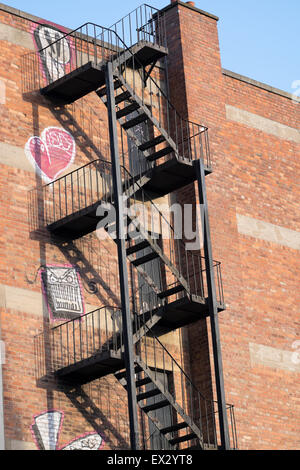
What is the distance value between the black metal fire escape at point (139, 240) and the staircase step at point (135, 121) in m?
0.03

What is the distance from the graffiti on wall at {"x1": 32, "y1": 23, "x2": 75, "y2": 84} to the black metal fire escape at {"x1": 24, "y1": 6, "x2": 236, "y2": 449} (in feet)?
0.31

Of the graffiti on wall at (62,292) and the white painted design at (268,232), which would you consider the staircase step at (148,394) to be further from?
the white painted design at (268,232)

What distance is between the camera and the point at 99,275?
22.9 metres

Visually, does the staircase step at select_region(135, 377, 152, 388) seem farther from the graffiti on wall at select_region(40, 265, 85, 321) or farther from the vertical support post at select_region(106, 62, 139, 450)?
the graffiti on wall at select_region(40, 265, 85, 321)

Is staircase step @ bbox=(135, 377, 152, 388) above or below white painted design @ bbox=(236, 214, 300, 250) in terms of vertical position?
below

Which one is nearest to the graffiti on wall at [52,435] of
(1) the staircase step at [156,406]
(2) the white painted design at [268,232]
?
(1) the staircase step at [156,406]

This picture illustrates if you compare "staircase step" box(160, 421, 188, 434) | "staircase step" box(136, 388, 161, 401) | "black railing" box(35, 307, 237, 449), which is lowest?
"staircase step" box(160, 421, 188, 434)

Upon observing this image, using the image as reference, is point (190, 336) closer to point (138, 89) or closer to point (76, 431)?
point (76, 431)

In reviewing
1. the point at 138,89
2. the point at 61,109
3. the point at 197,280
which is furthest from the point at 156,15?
the point at 197,280

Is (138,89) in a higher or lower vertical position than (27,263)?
higher

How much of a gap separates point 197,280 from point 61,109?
493 centimetres

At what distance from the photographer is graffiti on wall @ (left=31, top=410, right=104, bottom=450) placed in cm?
2033

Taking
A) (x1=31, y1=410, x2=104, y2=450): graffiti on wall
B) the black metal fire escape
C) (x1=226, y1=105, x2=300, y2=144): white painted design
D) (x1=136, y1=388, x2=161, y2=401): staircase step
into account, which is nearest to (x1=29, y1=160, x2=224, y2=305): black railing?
the black metal fire escape

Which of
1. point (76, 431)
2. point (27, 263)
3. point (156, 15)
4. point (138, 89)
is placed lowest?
point (76, 431)
